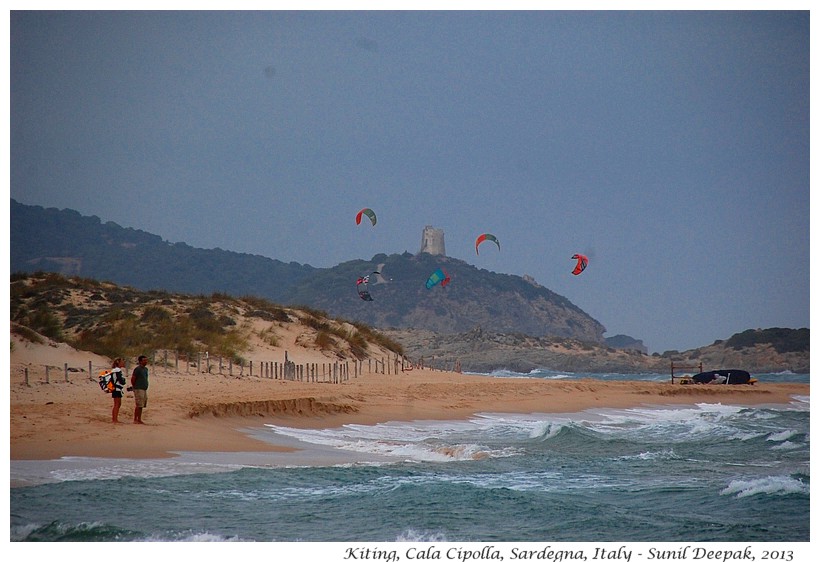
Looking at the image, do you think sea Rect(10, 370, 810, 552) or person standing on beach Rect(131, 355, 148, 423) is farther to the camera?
person standing on beach Rect(131, 355, 148, 423)

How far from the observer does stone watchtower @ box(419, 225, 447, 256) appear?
276 feet

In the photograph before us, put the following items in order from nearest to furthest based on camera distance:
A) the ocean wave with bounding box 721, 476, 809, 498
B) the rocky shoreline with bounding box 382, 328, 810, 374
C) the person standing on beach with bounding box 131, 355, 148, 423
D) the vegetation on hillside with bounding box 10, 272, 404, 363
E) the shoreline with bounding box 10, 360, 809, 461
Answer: the ocean wave with bounding box 721, 476, 809, 498, the shoreline with bounding box 10, 360, 809, 461, the person standing on beach with bounding box 131, 355, 148, 423, the vegetation on hillside with bounding box 10, 272, 404, 363, the rocky shoreline with bounding box 382, 328, 810, 374

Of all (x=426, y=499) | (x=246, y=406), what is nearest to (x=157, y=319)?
(x=246, y=406)

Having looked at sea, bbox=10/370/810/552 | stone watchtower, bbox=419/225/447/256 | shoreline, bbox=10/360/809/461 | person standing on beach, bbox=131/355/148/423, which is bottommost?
sea, bbox=10/370/810/552

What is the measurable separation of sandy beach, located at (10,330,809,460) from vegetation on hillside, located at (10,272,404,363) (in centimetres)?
198

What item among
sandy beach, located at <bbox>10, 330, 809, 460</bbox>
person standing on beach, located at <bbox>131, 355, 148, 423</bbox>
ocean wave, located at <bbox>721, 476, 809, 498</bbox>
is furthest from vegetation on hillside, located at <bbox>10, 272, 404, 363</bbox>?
ocean wave, located at <bbox>721, 476, 809, 498</bbox>

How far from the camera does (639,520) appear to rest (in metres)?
7.21

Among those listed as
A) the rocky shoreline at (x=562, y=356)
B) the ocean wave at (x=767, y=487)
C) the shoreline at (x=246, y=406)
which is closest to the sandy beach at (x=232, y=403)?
the shoreline at (x=246, y=406)

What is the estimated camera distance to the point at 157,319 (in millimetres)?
22266

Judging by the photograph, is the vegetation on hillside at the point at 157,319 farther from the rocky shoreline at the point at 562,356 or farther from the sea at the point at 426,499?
the rocky shoreline at the point at 562,356

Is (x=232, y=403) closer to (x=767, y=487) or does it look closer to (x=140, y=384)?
(x=140, y=384)

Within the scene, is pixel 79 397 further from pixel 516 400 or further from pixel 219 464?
pixel 516 400

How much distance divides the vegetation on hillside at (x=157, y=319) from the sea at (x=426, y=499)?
8922mm

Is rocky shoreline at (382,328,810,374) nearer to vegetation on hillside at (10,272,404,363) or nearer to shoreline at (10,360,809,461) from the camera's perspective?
vegetation on hillside at (10,272,404,363)
